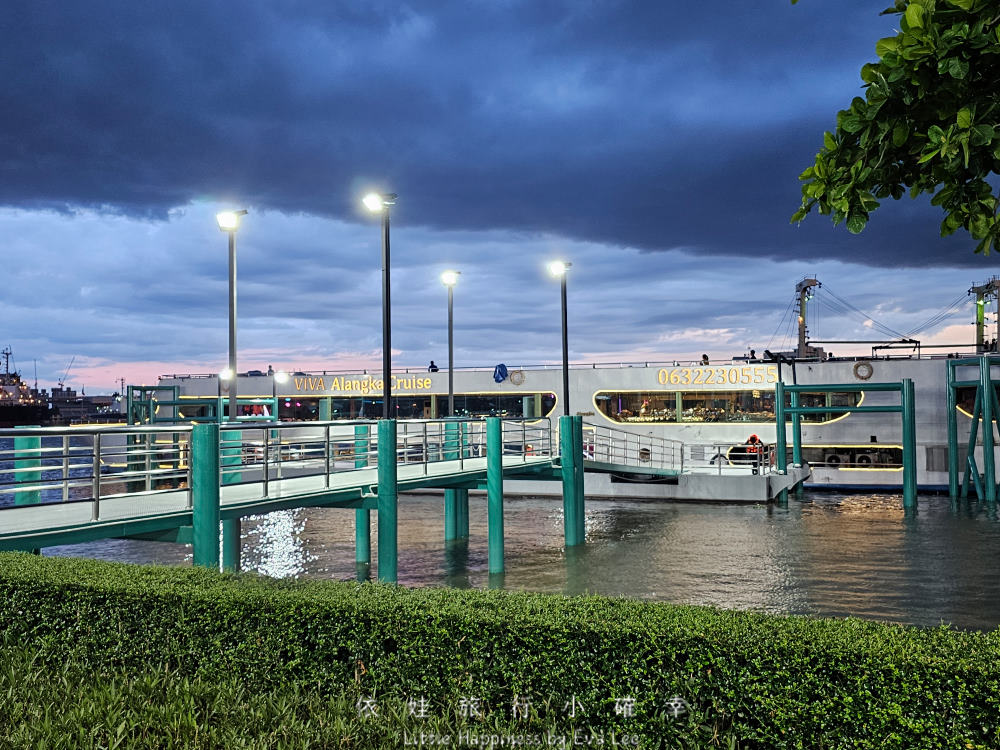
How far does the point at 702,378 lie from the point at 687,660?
1317 inches

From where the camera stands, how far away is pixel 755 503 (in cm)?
3108

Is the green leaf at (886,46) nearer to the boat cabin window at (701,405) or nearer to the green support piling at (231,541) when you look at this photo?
the green support piling at (231,541)

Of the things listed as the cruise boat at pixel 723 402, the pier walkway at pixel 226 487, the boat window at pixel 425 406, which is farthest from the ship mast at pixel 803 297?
the pier walkway at pixel 226 487

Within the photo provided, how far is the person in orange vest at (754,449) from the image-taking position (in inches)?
1290

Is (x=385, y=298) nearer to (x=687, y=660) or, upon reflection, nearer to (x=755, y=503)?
(x=687, y=660)

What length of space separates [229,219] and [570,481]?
11108 millimetres

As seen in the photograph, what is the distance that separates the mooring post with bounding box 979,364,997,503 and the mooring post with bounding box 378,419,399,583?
24609mm

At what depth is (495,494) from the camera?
752 inches

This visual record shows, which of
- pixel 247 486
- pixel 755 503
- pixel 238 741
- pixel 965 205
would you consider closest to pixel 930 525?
pixel 755 503

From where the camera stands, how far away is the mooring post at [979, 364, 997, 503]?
30.4 metres

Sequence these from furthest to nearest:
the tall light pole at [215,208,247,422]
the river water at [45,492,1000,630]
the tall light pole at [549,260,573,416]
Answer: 1. the tall light pole at [549,260,573,416]
2. the tall light pole at [215,208,247,422]
3. the river water at [45,492,1000,630]

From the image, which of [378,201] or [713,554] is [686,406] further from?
[378,201]

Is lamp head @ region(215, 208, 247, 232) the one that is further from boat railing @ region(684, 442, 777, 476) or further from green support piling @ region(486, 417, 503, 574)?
boat railing @ region(684, 442, 777, 476)

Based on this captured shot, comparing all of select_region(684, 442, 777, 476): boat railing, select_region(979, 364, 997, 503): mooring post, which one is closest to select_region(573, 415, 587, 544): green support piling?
select_region(684, 442, 777, 476): boat railing
